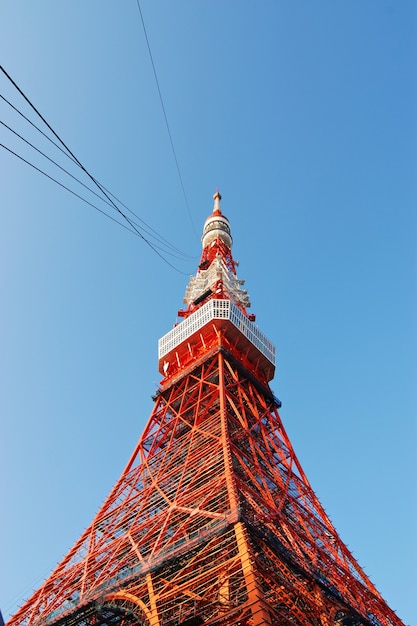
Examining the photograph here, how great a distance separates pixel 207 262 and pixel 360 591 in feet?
75.0

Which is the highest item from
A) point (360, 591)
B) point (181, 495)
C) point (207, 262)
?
point (207, 262)

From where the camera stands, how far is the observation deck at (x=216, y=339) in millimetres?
29234

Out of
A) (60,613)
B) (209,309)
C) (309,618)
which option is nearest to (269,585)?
(309,618)

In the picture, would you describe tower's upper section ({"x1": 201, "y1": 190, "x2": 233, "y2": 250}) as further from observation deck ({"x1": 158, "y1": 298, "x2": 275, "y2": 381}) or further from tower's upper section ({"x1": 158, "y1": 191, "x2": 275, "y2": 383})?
observation deck ({"x1": 158, "y1": 298, "x2": 275, "y2": 381})

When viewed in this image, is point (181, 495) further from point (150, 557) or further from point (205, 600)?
point (205, 600)

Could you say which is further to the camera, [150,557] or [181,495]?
[181,495]

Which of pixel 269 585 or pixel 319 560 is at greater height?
pixel 319 560

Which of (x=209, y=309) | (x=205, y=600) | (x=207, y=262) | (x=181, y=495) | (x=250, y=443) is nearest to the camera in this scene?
(x=205, y=600)

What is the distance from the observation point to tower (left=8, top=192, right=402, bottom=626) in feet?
45.1

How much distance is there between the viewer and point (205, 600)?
13.5 metres

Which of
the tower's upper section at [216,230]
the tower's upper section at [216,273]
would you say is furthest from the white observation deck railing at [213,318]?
the tower's upper section at [216,230]

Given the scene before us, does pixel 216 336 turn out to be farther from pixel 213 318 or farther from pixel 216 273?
pixel 216 273

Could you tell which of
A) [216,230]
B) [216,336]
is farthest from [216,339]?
[216,230]

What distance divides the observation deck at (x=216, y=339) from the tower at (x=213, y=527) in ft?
0.22
